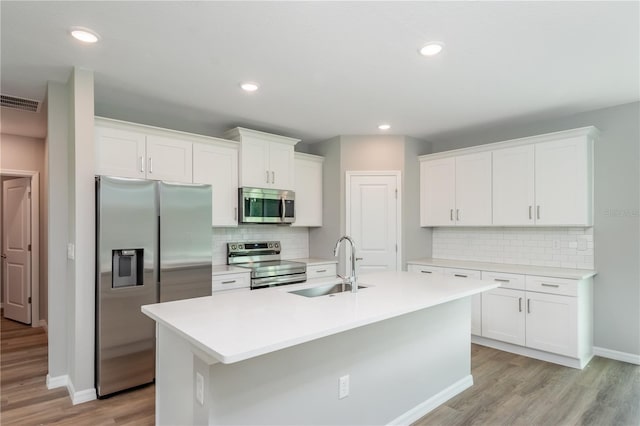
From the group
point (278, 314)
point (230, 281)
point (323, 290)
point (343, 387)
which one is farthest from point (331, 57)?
point (230, 281)

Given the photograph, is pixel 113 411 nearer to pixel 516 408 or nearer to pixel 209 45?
pixel 209 45

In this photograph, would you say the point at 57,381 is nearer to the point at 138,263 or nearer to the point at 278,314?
the point at 138,263

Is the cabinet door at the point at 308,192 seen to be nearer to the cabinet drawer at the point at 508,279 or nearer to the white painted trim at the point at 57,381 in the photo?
the cabinet drawer at the point at 508,279

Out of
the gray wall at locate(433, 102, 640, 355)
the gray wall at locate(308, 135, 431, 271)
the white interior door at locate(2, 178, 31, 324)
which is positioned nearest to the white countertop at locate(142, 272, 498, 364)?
the gray wall at locate(433, 102, 640, 355)

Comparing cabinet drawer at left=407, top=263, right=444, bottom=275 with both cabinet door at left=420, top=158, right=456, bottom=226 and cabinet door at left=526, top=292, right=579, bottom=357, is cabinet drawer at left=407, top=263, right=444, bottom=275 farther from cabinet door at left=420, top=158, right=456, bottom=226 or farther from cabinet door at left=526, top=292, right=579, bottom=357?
cabinet door at left=526, top=292, right=579, bottom=357

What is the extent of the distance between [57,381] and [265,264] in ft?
6.99

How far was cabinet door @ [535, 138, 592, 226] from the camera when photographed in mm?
3578

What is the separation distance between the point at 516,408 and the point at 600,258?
6.52 feet

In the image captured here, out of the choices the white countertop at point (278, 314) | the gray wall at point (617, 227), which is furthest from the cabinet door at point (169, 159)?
the gray wall at point (617, 227)

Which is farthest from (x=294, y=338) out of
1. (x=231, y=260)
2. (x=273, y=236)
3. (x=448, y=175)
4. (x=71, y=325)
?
(x=448, y=175)

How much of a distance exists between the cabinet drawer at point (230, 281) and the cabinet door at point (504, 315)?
102 inches

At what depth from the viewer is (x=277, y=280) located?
4.08 m

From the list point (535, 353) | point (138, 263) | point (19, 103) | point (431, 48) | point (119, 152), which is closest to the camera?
point (431, 48)

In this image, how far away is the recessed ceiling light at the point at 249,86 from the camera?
305 centimetres
